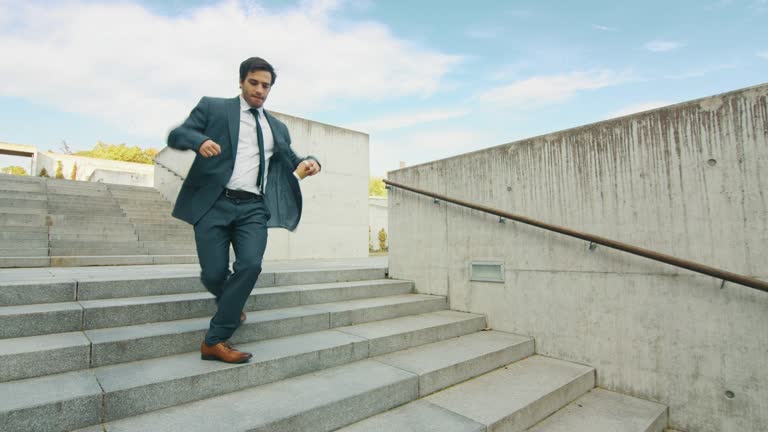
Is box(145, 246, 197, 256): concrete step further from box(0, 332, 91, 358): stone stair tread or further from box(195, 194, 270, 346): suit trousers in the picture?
box(195, 194, 270, 346): suit trousers

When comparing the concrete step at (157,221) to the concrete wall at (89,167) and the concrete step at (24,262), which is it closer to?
the concrete step at (24,262)

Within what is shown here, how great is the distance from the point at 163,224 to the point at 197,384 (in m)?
6.82

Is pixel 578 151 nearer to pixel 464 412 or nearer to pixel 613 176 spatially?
pixel 613 176

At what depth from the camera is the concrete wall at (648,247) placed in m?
2.39

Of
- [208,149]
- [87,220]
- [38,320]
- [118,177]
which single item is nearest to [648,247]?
[208,149]

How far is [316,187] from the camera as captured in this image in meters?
8.55

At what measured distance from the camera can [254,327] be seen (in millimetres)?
2658

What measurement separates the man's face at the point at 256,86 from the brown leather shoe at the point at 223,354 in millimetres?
1491

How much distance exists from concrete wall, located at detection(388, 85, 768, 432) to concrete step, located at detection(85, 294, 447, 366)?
927 millimetres

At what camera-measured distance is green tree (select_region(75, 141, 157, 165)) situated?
3488 cm

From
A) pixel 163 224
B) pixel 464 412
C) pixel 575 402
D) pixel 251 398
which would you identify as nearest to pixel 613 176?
pixel 575 402

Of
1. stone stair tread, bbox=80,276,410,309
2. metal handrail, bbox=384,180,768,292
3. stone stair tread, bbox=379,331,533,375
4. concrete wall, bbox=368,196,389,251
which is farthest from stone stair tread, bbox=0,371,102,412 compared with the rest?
concrete wall, bbox=368,196,389,251

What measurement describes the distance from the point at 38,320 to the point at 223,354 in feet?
3.81

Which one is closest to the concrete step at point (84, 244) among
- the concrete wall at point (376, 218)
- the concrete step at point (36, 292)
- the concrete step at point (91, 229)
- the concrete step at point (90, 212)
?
the concrete step at point (91, 229)
